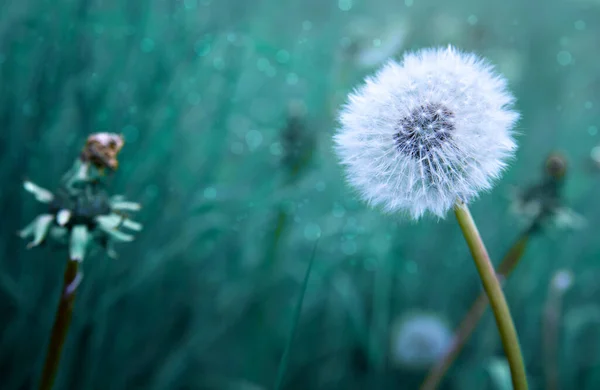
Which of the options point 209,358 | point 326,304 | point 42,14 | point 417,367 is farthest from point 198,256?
point 42,14

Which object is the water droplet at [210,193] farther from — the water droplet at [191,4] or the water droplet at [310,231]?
the water droplet at [191,4]

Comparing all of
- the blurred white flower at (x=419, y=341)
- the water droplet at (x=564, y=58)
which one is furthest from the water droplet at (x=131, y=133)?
the water droplet at (x=564, y=58)

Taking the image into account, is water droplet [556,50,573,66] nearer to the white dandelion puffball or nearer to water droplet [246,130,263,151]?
water droplet [246,130,263,151]

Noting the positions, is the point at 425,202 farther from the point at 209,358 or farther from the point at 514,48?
the point at 514,48

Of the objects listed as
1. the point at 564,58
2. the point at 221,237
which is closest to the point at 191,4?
the point at 221,237

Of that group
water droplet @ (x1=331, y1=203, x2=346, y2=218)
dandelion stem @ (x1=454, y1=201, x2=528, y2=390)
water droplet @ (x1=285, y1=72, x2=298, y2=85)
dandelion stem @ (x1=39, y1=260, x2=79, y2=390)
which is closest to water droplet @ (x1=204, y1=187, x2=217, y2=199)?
water droplet @ (x1=331, y1=203, x2=346, y2=218)

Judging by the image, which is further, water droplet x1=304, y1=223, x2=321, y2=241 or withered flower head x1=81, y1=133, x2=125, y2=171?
water droplet x1=304, y1=223, x2=321, y2=241

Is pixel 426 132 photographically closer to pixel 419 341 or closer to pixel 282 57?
pixel 419 341
